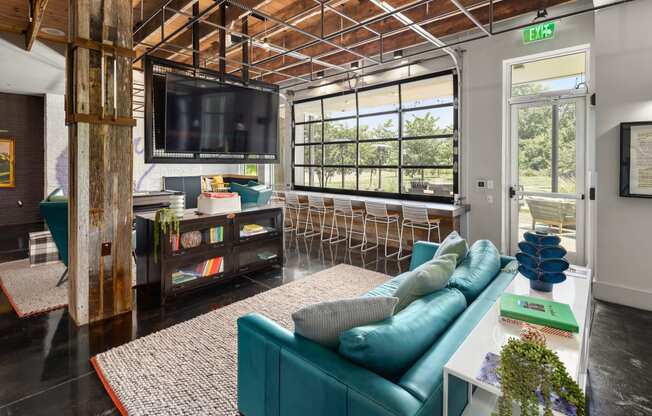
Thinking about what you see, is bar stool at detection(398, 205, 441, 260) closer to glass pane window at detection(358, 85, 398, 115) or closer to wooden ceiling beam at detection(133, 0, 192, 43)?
glass pane window at detection(358, 85, 398, 115)

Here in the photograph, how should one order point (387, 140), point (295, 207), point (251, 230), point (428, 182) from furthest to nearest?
1. point (295, 207)
2. point (387, 140)
3. point (428, 182)
4. point (251, 230)

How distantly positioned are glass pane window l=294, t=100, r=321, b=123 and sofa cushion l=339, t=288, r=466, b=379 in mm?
7422

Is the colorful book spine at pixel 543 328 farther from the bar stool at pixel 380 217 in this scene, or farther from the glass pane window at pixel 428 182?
the glass pane window at pixel 428 182

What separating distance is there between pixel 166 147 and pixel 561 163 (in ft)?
17.6

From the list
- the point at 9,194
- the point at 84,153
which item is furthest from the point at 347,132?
the point at 9,194

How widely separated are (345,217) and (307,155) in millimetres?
2395

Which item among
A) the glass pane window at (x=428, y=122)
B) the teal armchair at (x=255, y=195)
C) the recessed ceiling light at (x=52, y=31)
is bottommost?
the teal armchair at (x=255, y=195)

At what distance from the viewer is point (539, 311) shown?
179cm

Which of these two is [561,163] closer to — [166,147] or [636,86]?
[636,86]

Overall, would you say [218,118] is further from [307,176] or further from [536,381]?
[307,176]

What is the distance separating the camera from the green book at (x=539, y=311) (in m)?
1.67

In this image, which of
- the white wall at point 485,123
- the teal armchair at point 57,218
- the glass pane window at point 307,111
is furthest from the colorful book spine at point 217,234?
the glass pane window at point 307,111

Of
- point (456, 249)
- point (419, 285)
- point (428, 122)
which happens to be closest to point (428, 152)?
point (428, 122)

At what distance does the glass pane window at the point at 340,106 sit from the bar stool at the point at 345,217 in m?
2.24
